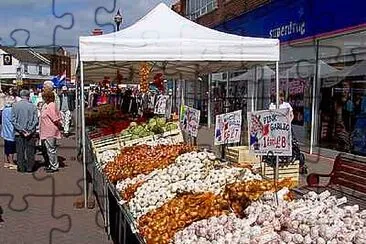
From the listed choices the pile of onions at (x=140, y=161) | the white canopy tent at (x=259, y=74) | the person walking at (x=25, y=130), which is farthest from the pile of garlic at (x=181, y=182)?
the white canopy tent at (x=259, y=74)

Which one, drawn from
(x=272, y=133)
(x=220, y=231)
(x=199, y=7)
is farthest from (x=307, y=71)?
(x=199, y=7)

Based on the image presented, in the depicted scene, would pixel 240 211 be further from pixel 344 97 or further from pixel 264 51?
pixel 344 97

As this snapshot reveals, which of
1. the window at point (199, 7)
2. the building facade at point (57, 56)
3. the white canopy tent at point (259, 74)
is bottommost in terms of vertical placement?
the white canopy tent at point (259, 74)

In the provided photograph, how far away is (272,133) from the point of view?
4.85 metres

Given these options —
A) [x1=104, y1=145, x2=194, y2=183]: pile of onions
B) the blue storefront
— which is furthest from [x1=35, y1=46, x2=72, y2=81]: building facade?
the blue storefront

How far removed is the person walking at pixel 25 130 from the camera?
11.9 m

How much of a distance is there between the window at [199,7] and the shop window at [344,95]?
1055cm

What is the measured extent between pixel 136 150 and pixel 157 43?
146 cm

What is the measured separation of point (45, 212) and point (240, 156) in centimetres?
325

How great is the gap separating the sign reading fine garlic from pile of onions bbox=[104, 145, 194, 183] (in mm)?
1500

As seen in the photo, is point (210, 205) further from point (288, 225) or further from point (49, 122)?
point (49, 122)

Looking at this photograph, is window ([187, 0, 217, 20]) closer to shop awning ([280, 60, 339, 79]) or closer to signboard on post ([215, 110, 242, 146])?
shop awning ([280, 60, 339, 79])

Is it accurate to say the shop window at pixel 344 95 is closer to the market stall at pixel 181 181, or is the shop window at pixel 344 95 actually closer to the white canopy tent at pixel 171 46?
the market stall at pixel 181 181

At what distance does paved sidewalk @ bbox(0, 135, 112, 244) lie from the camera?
6855mm
